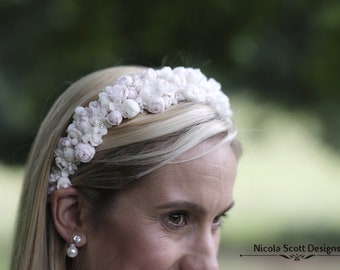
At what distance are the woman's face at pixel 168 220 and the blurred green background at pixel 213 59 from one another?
295 centimetres

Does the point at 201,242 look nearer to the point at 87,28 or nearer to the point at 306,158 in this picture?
the point at 87,28

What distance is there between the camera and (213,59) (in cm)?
629

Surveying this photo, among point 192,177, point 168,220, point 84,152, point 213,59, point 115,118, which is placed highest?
point 213,59

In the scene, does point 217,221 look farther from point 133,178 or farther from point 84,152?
point 84,152

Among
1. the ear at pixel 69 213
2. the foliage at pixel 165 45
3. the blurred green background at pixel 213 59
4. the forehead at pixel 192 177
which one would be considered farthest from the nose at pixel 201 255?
the foliage at pixel 165 45

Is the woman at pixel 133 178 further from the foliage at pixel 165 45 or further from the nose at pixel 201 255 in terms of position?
the foliage at pixel 165 45

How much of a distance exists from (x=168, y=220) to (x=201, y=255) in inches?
6.2

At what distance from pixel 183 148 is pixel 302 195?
435cm

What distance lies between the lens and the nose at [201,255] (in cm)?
262

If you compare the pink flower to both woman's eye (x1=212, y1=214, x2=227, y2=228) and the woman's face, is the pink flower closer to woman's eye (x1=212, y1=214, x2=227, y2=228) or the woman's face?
the woman's face

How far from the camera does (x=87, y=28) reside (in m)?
6.18

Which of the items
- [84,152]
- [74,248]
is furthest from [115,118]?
[74,248]

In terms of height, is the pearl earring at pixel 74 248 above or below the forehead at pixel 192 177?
below

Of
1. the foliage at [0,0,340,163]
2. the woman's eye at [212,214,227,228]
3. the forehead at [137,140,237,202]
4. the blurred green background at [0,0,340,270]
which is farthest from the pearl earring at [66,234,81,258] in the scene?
the foliage at [0,0,340,163]
